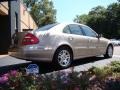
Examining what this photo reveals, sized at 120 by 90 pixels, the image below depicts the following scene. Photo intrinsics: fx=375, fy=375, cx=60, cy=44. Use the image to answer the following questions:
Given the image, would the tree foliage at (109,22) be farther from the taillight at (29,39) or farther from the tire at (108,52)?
the taillight at (29,39)

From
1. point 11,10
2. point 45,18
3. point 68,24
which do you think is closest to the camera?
point 68,24

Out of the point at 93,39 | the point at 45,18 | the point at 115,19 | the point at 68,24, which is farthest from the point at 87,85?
the point at 115,19

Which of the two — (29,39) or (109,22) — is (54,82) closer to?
(29,39)

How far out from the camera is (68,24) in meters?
12.0

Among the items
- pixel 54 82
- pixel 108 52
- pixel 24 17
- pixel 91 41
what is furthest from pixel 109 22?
pixel 54 82

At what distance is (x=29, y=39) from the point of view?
35.9 feet

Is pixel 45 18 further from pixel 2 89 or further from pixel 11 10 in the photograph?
pixel 2 89

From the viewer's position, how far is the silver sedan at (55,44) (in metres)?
10.8

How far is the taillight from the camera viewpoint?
1082 cm

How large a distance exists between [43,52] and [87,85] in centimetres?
478

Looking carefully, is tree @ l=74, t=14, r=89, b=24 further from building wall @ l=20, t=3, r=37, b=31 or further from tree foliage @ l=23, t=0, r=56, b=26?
building wall @ l=20, t=3, r=37, b=31

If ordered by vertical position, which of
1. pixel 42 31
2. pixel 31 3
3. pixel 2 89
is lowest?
pixel 2 89

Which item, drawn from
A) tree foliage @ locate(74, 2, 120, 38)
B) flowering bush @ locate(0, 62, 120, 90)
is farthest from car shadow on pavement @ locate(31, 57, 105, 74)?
tree foliage @ locate(74, 2, 120, 38)

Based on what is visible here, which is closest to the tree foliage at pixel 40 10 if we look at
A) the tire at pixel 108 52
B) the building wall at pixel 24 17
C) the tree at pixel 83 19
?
the tree at pixel 83 19
